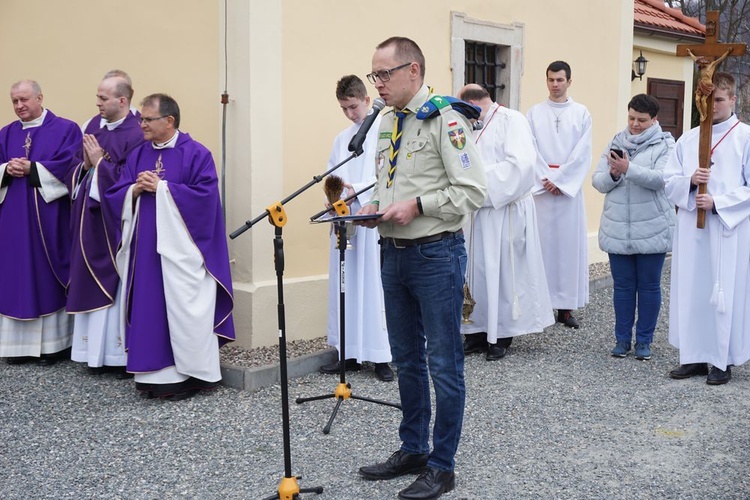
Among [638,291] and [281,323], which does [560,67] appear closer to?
[638,291]

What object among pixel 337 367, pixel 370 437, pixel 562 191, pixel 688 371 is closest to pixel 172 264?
pixel 337 367

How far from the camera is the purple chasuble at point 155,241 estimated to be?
554 cm

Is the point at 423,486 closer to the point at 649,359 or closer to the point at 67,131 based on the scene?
the point at 649,359

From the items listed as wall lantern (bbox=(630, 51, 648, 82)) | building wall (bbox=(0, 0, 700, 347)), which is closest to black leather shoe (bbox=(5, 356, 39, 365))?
building wall (bbox=(0, 0, 700, 347))

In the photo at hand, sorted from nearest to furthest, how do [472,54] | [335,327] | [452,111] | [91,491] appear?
1. [452,111]
2. [91,491]
3. [335,327]
4. [472,54]

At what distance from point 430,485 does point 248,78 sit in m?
3.58

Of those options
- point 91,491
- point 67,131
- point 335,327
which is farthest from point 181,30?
point 91,491

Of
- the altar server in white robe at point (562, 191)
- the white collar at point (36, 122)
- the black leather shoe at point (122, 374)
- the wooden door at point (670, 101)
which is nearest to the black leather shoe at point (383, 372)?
the black leather shoe at point (122, 374)

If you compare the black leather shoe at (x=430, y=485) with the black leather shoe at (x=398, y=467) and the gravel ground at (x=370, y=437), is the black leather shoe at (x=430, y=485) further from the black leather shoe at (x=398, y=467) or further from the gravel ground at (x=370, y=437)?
the black leather shoe at (x=398, y=467)

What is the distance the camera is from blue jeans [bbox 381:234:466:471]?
12.7 feet

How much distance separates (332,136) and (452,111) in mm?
3293

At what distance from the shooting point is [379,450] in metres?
4.65

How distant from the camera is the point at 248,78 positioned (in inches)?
251

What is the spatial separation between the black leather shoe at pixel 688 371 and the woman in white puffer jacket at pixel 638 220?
45 centimetres
